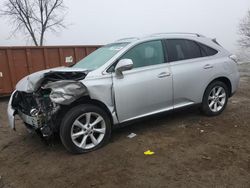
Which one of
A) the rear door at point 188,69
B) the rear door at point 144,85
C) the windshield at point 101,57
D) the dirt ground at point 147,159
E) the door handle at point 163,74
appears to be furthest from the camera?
the rear door at point 188,69

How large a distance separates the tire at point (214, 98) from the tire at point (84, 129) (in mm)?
2197

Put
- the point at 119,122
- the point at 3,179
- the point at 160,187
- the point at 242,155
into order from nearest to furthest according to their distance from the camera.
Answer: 1. the point at 160,187
2. the point at 3,179
3. the point at 242,155
4. the point at 119,122

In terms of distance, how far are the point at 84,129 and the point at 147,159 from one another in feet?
3.35

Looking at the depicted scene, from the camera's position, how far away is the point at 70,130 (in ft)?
11.5

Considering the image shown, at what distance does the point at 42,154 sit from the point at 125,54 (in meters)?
2.09

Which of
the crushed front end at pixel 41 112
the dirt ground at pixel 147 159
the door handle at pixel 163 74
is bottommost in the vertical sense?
the dirt ground at pixel 147 159

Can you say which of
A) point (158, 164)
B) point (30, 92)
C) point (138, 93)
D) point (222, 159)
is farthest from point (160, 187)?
point (30, 92)

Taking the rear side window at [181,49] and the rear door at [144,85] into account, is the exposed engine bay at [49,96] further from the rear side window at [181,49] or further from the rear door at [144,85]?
the rear side window at [181,49]

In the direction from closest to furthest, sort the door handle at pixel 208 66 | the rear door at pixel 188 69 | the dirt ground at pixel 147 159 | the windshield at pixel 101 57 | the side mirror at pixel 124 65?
1. the dirt ground at pixel 147 159
2. the side mirror at pixel 124 65
3. the windshield at pixel 101 57
4. the rear door at pixel 188 69
5. the door handle at pixel 208 66

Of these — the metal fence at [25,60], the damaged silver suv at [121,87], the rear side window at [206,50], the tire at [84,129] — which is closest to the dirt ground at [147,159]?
the tire at [84,129]

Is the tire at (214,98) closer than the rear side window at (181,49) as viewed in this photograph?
No

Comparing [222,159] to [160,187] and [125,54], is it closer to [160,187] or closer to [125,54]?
[160,187]

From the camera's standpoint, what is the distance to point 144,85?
406 centimetres

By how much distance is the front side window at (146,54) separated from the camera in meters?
4.14
